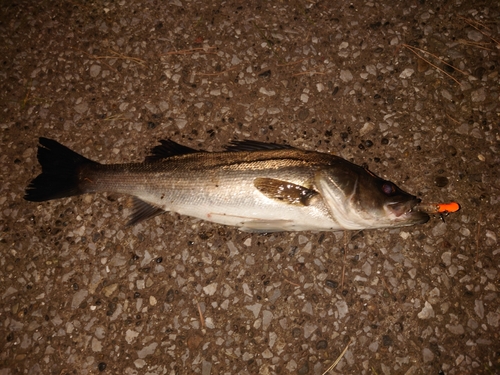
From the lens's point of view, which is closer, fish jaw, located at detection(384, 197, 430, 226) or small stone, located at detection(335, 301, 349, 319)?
fish jaw, located at detection(384, 197, 430, 226)

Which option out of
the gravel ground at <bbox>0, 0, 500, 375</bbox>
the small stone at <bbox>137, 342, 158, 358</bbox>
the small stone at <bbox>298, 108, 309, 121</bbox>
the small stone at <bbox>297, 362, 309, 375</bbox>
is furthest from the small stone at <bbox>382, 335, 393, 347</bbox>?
→ the small stone at <bbox>298, 108, 309, 121</bbox>

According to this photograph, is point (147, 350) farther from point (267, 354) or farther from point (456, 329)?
point (456, 329)

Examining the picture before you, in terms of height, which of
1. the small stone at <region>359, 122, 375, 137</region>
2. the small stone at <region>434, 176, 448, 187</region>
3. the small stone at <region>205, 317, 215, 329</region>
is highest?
the small stone at <region>359, 122, 375, 137</region>

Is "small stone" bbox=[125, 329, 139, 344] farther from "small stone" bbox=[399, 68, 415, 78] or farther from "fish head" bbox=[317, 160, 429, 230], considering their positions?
"small stone" bbox=[399, 68, 415, 78]

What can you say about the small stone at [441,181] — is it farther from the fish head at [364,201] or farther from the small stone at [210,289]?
the small stone at [210,289]

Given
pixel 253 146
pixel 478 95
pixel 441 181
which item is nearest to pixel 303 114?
pixel 253 146
